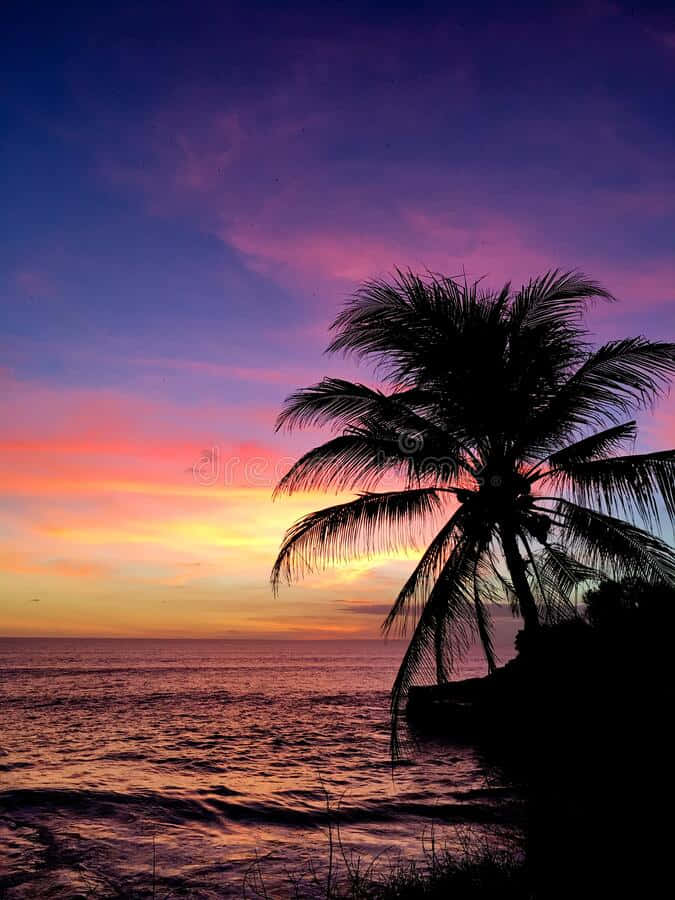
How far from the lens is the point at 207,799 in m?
11.1

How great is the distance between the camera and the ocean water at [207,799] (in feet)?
23.7

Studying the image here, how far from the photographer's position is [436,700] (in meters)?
22.6

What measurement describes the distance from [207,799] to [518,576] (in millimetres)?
7323

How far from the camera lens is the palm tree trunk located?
848cm

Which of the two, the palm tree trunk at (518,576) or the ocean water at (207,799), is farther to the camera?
the palm tree trunk at (518,576)

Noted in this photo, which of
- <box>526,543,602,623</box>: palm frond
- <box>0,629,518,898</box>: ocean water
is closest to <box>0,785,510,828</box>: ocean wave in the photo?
<box>0,629,518,898</box>: ocean water

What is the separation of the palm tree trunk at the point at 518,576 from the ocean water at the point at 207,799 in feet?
9.93

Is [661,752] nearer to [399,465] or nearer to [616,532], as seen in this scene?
[616,532]

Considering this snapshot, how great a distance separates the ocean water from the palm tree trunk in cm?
303

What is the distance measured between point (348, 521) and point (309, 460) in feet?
3.88

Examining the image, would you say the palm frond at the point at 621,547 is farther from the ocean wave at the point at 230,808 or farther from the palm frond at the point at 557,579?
the ocean wave at the point at 230,808

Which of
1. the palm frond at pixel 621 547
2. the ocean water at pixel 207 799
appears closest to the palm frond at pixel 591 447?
the palm frond at pixel 621 547

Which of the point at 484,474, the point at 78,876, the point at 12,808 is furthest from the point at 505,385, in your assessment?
the point at 12,808

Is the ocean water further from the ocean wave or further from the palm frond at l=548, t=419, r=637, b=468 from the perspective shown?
the palm frond at l=548, t=419, r=637, b=468
